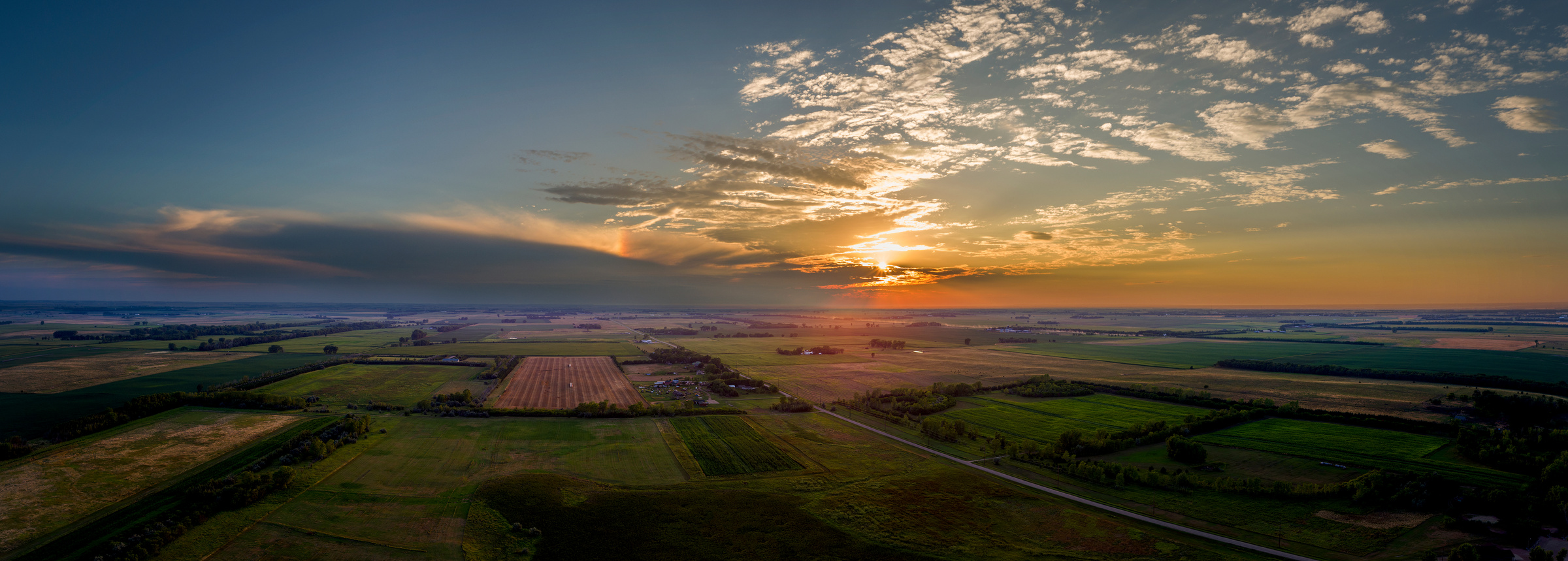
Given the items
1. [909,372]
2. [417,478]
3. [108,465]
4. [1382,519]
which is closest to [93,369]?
A: [108,465]

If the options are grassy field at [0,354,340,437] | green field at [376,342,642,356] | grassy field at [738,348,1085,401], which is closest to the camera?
grassy field at [0,354,340,437]

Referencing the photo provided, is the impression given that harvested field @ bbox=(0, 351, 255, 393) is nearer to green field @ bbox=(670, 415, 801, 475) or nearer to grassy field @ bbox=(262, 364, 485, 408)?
grassy field @ bbox=(262, 364, 485, 408)

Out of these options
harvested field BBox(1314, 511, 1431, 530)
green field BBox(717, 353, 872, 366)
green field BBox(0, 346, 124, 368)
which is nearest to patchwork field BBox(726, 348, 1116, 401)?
green field BBox(717, 353, 872, 366)

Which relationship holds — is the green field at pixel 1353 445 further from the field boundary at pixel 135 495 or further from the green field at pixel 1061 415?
the field boundary at pixel 135 495

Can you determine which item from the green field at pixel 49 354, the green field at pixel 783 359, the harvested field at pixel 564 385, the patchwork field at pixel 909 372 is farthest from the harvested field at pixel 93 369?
the patchwork field at pixel 909 372

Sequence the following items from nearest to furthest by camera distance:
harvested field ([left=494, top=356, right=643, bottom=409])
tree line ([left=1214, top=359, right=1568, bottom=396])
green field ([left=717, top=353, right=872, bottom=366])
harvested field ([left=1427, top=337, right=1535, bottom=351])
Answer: tree line ([left=1214, top=359, right=1568, bottom=396])
harvested field ([left=494, top=356, right=643, bottom=409])
green field ([left=717, top=353, right=872, bottom=366])
harvested field ([left=1427, top=337, right=1535, bottom=351])

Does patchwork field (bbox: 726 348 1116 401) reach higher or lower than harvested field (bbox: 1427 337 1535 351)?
lower

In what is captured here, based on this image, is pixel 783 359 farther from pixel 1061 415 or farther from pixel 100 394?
pixel 100 394
